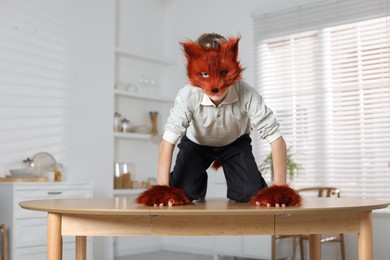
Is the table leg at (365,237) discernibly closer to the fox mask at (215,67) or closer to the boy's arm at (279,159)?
the boy's arm at (279,159)

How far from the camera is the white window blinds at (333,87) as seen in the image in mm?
4652

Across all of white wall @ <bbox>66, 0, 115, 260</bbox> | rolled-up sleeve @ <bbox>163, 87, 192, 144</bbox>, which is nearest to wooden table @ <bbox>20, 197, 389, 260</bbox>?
rolled-up sleeve @ <bbox>163, 87, 192, 144</bbox>

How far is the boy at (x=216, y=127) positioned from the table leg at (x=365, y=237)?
0.34 meters

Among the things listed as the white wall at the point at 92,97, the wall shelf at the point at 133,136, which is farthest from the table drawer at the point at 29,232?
the wall shelf at the point at 133,136

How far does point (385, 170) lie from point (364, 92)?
732 mm

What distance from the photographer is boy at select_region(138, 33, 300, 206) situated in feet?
6.32

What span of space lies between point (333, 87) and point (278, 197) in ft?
10.7

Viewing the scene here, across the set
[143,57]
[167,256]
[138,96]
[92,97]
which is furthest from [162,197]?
[143,57]

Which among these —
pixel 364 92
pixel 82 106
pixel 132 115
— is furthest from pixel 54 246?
pixel 132 115

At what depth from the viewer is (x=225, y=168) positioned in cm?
246

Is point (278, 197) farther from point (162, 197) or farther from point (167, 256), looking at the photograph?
point (167, 256)

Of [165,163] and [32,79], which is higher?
[32,79]

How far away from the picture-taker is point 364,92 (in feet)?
15.6

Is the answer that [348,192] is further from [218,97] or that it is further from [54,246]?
[54,246]
